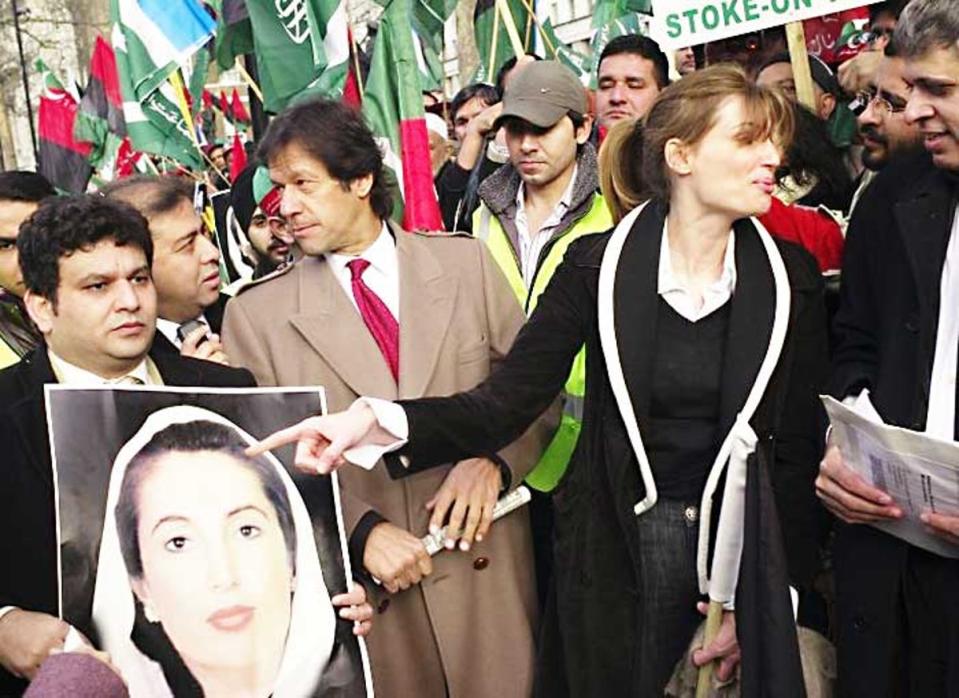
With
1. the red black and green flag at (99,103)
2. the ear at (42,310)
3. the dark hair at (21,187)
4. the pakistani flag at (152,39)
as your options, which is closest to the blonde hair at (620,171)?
the ear at (42,310)

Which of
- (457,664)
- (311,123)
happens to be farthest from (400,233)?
(457,664)

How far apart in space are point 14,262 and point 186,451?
6.83 ft

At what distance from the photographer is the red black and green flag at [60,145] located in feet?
32.9

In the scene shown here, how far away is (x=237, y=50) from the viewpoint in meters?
6.77

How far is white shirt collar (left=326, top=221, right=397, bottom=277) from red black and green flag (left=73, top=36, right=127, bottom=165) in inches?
275

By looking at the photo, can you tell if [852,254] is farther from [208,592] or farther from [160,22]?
[160,22]

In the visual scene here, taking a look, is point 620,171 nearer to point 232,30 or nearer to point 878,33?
point 878,33

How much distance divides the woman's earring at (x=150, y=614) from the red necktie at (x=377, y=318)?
94 cm

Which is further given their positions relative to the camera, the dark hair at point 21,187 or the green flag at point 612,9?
the green flag at point 612,9

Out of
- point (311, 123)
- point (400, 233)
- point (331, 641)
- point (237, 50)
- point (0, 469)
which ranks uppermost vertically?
point (237, 50)

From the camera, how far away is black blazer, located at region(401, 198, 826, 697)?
8.95 ft

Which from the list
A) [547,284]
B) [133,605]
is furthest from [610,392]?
[133,605]

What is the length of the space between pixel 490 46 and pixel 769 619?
19.9ft

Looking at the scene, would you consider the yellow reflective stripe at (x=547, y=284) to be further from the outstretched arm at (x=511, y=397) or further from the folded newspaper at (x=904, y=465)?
the folded newspaper at (x=904, y=465)
